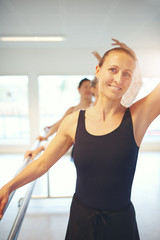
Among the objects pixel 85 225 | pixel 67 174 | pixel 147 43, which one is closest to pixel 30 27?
pixel 147 43

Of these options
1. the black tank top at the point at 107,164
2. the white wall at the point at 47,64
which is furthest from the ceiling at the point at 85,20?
the black tank top at the point at 107,164

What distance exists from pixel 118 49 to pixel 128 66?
2.7 inches

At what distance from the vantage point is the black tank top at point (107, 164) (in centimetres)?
60

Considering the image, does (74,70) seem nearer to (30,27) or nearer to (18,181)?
(30,27)

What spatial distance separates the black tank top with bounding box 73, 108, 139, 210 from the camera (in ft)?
1.97

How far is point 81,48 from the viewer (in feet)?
13.9

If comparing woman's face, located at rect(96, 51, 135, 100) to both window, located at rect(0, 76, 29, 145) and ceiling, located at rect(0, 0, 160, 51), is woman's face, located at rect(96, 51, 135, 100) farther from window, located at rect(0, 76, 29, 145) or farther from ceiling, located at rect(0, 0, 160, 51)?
window, located at rect(0, 76, 29, 145)

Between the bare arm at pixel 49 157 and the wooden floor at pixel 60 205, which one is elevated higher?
the bare arm at pixel 49 157

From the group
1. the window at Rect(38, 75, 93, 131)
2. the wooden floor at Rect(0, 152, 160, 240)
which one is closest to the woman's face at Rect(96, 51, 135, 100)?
the wooden floor at Rect(0, 152, 160, 240)

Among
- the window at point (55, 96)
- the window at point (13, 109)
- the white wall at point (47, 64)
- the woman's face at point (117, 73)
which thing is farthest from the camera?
the window at point (13, 109)

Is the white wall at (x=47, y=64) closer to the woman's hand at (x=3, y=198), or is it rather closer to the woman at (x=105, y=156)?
the woman at (x=105, y=156)

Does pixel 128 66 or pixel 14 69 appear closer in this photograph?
pixel 128 66

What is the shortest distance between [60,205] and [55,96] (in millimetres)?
3402

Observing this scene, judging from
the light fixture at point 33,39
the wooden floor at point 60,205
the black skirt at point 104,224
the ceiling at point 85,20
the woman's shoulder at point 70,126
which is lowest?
the wooden floor at point 60,205
